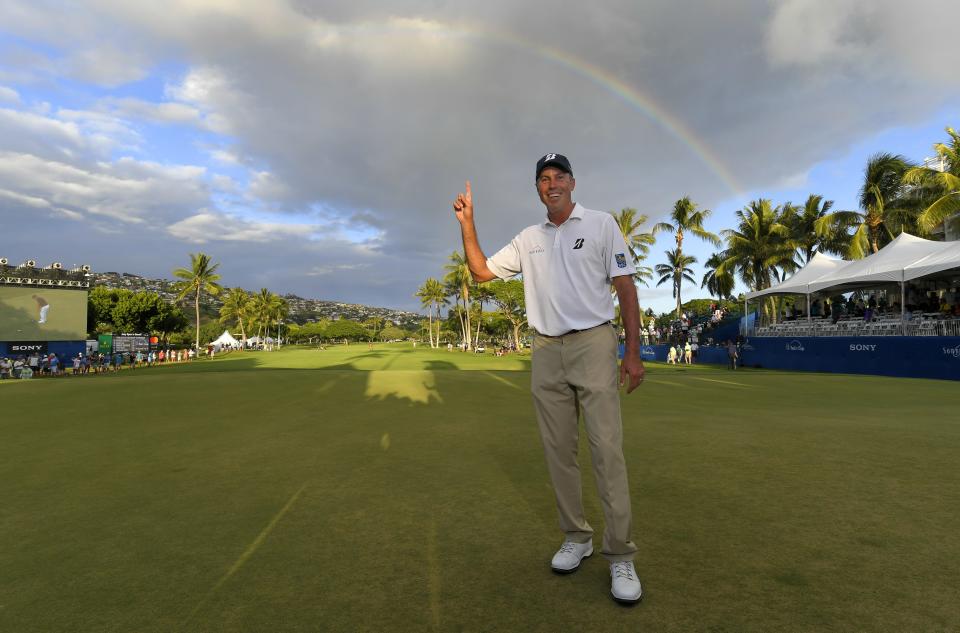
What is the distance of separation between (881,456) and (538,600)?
463 centimetres

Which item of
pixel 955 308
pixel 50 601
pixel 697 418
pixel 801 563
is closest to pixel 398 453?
pixel 50 601

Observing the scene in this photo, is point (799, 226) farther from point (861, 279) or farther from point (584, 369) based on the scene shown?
point (584, 369)

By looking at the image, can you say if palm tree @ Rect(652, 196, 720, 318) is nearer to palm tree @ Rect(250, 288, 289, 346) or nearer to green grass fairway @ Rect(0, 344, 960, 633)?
green grass fairway @ Rect(0, 344, 960, 633)

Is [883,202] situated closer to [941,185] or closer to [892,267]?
[941,185]

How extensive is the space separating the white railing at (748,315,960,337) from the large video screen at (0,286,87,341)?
59.5 meters

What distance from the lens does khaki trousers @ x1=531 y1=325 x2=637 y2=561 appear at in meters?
2.62

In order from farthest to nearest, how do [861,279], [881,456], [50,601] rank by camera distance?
[861,279] → [881,456] → [50,601]

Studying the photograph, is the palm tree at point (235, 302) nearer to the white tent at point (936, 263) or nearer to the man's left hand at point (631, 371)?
the white tent at point (936, 263)

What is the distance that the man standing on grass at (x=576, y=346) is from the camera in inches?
106

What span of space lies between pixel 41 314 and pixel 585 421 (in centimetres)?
6059

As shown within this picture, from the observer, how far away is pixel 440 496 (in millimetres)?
4004

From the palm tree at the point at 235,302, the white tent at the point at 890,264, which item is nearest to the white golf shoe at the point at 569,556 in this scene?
the white tent at the point at 890,264

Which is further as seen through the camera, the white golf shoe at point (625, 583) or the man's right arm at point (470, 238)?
the man's right arm at point (470, 238)

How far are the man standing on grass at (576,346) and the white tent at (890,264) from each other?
80.4 feet
